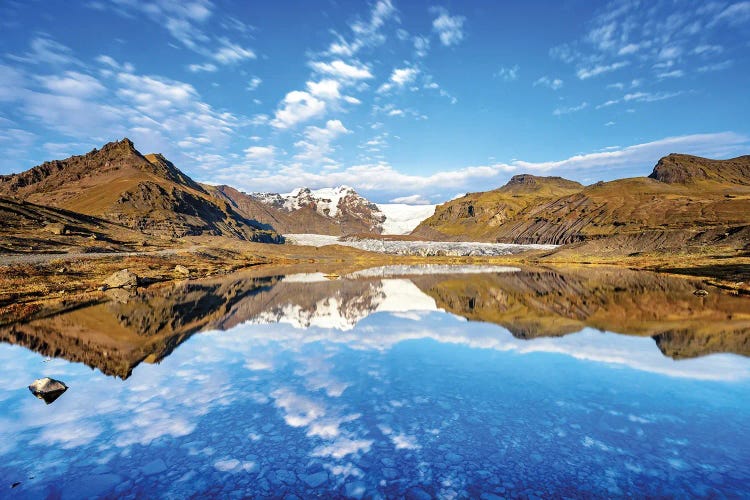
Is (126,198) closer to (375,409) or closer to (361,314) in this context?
(361,314)

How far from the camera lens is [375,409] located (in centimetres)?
1334

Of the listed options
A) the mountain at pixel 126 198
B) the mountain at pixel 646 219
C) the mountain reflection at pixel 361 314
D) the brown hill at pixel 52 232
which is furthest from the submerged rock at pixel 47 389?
the mountain at pixel 126 198

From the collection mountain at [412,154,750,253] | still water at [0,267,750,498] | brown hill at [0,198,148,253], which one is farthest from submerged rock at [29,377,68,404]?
mountain at [412,154,750,253]

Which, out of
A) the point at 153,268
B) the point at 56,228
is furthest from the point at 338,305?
the point at 56,228

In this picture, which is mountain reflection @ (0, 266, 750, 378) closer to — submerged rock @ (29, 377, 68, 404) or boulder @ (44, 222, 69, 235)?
submerged rock @ (29, 377, 68, 404)

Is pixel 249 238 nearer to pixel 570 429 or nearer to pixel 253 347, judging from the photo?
pixel 253 347

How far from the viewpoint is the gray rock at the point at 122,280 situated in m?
44.4

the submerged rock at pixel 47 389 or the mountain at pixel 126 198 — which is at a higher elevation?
the mountain at pixel 126 198

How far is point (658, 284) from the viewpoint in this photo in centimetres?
5150

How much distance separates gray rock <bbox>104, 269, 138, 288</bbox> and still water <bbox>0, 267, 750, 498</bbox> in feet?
58.7

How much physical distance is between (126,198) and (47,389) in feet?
524

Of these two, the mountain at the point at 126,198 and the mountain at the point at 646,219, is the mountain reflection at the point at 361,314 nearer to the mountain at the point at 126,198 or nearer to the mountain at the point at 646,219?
the mountain at the point at 646,219

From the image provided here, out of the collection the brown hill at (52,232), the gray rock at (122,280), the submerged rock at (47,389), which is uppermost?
the brown hill at (52,232)

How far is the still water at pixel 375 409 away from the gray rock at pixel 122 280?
17899mm
